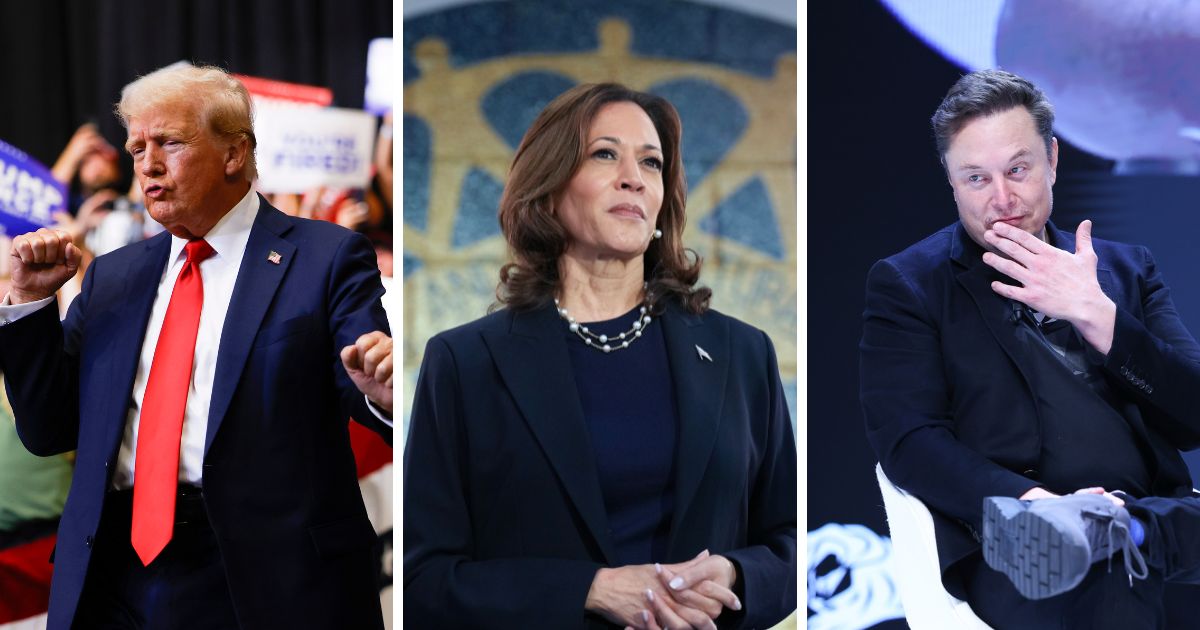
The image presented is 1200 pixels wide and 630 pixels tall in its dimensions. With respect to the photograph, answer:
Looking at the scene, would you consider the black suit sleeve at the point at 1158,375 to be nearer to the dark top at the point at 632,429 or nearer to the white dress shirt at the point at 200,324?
the dark top at the point at 632,429

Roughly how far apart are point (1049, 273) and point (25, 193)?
2917mm

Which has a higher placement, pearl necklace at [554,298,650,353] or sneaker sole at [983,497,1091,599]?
pearl necklace at [554,298,650,353]

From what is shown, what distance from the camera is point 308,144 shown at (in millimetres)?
3650

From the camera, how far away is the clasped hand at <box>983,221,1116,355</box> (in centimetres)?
312

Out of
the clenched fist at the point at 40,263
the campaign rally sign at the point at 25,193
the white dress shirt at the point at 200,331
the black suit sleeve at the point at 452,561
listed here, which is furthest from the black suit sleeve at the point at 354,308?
the campaign rally sign at the point at 25,193

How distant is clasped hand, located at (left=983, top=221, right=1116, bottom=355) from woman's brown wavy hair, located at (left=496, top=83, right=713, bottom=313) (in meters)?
0.80

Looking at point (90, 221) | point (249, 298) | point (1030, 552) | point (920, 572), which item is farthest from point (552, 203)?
point (90, 221)

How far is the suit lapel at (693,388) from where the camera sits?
2934mm

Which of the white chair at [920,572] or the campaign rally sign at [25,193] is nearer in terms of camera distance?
the white chair at [920,572]

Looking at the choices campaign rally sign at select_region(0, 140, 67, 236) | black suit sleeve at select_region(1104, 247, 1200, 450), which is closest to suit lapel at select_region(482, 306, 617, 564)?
black suit sleeve at select_region(1104, 247, 1200, 450)

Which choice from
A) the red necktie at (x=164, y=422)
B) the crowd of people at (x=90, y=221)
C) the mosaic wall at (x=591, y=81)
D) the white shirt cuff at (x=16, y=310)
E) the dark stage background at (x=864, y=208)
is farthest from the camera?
the crowd of people at (x=90, y=221)

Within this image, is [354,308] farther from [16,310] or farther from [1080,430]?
[1080,430]

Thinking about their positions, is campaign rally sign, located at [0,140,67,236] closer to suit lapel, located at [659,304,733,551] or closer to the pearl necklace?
the pearl necklace

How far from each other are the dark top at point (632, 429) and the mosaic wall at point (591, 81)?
26 cm
